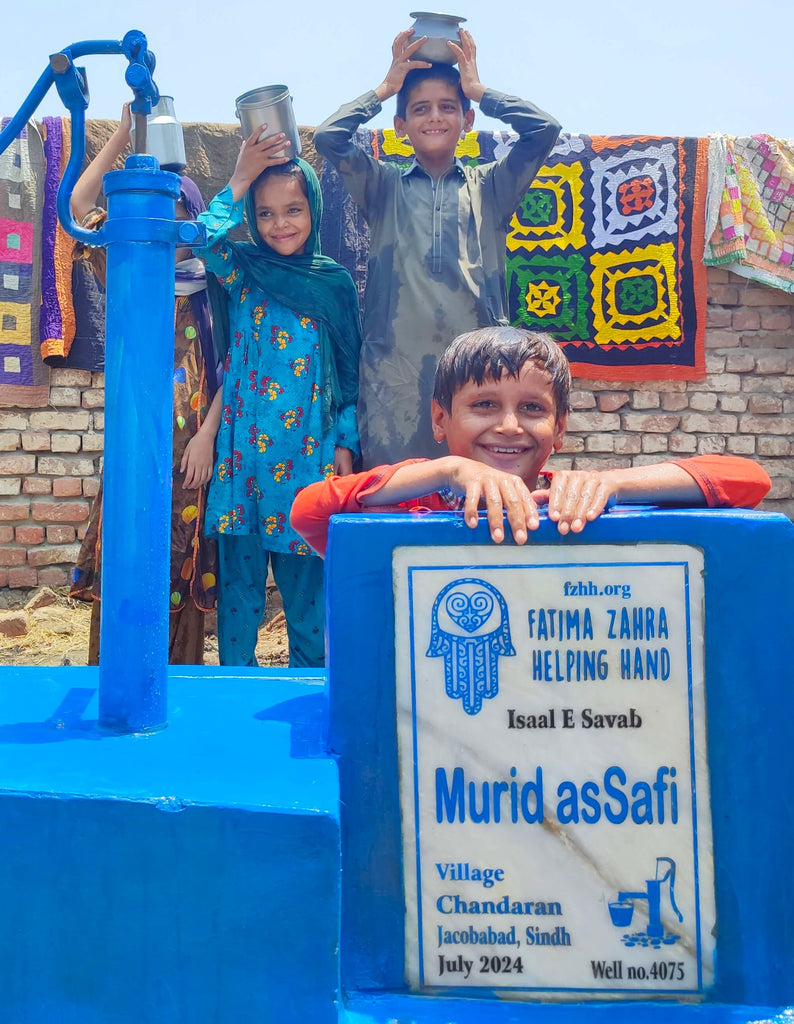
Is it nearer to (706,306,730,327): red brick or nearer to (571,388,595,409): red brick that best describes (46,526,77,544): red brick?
(571,388,595,409): red brick

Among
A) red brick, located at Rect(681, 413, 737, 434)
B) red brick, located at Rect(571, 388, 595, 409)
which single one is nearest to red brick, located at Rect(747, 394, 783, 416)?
red brick, located at Rect(681, 413, 737, 434)

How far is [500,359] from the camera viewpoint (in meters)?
1.50

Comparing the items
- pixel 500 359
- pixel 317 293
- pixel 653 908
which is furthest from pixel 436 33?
pixel 653 908

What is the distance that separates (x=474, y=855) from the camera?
1045 millimetres

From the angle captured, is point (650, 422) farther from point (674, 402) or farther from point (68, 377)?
point (68, 377)

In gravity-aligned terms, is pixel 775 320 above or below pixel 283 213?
above

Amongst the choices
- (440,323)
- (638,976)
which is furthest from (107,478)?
(440,323)

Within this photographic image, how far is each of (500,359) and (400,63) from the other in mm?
1528

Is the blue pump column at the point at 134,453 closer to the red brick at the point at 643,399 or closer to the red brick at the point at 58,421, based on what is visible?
the red brick at the point at 58,421

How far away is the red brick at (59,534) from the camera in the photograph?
15.8 ft

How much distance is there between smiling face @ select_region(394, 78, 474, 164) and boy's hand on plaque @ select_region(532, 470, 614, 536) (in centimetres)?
178

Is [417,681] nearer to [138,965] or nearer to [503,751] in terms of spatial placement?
[503,751]

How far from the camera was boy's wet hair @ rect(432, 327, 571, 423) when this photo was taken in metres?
1.50

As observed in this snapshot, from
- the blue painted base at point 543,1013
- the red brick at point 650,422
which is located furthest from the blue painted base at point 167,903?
the red brick at point 650,422
